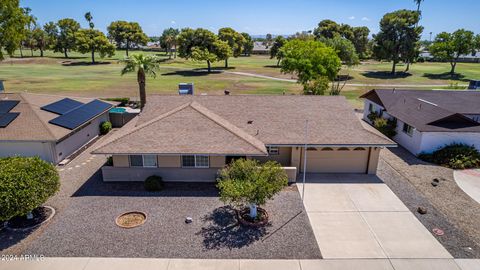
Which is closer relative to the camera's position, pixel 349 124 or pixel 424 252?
pixel 424 252

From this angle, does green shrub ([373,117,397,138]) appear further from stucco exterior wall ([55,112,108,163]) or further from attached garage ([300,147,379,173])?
stucco exterior wall ([55,112,108,163])

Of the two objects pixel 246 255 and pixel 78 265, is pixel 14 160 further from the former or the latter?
pixel 246 255

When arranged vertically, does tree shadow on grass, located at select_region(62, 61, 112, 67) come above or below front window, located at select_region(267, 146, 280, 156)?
above

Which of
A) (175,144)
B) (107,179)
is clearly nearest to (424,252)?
(175,144)

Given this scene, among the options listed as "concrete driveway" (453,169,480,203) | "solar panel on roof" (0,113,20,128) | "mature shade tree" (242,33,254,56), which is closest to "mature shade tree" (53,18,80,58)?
"mature shade tree" (242,33,254,56)

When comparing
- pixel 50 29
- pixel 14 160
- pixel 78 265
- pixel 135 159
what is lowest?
pixel 78 265

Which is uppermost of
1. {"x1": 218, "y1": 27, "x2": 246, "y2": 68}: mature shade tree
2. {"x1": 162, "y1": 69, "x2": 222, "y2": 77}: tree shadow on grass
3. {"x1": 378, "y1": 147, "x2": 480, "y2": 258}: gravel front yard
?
{"x1": 218, "y1": 27, "x2": 246, "y2": 68}: mature shade tree

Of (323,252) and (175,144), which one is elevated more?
(175,144)
